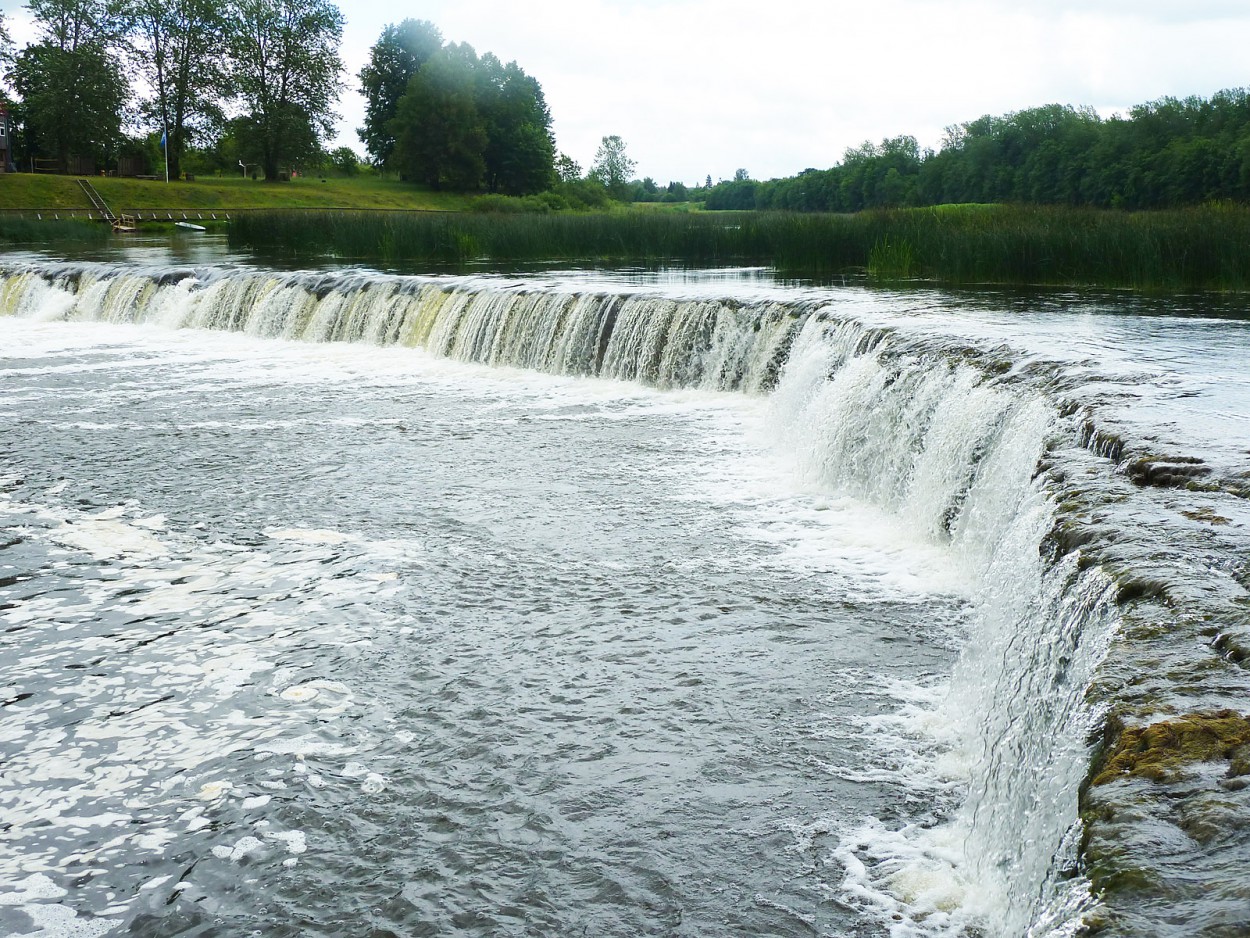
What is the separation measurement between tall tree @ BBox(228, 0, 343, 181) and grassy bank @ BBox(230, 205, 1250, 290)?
40.6 meters

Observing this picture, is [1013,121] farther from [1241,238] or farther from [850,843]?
[850,843]

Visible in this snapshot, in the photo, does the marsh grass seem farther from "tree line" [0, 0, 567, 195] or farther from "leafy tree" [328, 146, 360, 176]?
"leafy tree" [328, 146, 360, 176]

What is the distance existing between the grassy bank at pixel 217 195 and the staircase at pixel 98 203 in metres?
0.35

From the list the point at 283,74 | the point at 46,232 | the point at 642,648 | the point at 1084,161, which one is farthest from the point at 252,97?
Result: the point at 642,648

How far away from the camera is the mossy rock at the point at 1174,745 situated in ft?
12.1

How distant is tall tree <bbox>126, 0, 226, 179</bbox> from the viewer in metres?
76.6

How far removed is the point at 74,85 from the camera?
68.2m

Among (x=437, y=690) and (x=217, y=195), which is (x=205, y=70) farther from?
(x=437, y=690)

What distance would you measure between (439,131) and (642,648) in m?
74.0

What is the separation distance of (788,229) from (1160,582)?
20.1 meters

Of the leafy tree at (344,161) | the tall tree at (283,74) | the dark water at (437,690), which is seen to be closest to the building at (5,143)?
the tall tree at (283,74)

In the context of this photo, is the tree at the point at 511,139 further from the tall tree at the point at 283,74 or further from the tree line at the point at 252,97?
the tall tree at the point at 283,74

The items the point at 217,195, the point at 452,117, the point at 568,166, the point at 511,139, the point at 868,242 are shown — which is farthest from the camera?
the point at 568,166

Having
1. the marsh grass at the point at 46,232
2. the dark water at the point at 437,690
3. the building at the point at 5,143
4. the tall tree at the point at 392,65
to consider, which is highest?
the tall tree at the point at 392,65
